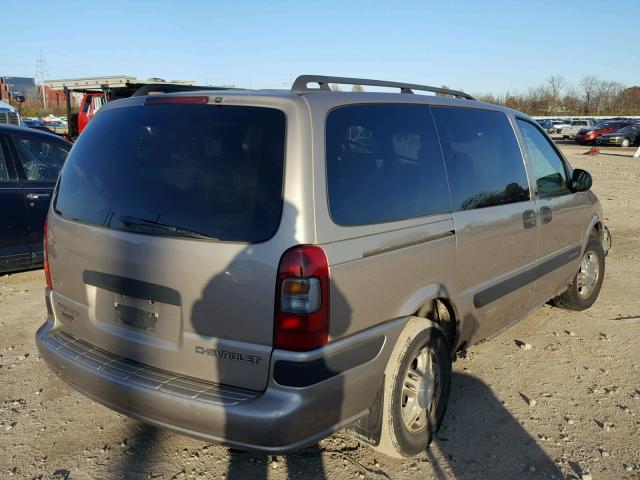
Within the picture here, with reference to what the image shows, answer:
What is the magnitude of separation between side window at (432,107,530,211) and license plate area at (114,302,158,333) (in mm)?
1827

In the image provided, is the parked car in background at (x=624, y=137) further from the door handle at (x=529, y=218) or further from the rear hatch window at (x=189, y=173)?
the rear hatch window at (x=189, y=173)

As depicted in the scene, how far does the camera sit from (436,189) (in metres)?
3.23

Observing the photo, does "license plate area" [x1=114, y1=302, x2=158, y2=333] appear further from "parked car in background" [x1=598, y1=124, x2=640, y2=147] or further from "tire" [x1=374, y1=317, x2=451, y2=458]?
"parked car in background" [x1=598, y1=124, x2=640, y2=147]

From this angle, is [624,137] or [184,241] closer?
[184,241]

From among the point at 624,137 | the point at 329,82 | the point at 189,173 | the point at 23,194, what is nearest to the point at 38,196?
the point at 23,194

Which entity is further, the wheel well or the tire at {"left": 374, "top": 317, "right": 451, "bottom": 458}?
the wheel well

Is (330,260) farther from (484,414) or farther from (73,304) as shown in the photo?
(484,414)

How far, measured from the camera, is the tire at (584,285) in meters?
5.38

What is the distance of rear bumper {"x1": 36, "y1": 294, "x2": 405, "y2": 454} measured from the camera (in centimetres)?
236

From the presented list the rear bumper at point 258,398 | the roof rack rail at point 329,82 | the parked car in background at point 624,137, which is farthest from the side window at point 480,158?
the parked car in background at point 624,137

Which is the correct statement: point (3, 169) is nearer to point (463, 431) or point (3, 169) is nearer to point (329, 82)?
point (329, 82)

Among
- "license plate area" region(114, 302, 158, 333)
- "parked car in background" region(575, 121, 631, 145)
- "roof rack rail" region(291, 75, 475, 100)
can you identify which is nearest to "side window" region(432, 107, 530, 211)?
"roof rack rail" region(291, 75, 475, 100)

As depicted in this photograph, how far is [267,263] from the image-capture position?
92.9 inches

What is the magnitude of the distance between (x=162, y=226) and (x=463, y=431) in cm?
215
